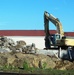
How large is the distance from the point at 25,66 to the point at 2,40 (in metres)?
22.0

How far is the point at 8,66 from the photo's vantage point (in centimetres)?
2533

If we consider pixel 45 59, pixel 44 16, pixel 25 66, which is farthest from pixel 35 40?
pixel 25 66

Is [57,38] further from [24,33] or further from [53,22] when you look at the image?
[24,33]

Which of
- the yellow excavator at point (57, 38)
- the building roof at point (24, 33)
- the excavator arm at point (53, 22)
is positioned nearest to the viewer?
the yellow excavator at point (57, 38)

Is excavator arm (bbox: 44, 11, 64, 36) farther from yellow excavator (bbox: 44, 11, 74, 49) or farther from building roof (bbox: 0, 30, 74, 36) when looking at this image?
building roof (bbox: 0, 30, 74, 36)

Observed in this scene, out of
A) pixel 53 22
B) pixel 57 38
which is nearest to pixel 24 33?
pixel 53 22

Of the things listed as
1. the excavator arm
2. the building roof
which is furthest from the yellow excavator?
the building roof

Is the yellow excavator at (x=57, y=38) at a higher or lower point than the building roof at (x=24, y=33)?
lower

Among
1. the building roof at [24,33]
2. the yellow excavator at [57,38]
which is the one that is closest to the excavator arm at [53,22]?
the yellow excavator at [57,38]

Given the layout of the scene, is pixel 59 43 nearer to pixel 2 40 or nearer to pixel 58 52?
pixel 58 52

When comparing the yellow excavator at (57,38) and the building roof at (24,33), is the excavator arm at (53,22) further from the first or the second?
the building roof at (24,33)

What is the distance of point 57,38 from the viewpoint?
34.9 meters

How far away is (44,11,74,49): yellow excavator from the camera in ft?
110

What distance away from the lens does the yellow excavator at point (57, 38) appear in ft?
110
